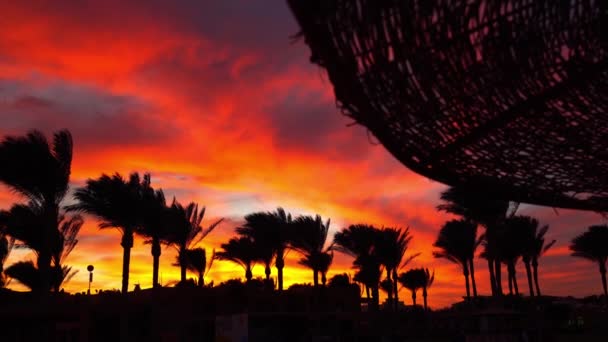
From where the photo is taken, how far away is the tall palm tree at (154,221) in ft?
104

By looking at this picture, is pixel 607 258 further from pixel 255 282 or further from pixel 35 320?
pixel 35 320

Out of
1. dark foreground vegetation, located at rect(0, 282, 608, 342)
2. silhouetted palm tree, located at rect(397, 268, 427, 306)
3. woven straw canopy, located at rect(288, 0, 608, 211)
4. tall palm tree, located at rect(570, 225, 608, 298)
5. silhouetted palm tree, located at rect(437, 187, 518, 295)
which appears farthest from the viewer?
silhouetted palm tree, located at rect(397, 268, 427, 306)

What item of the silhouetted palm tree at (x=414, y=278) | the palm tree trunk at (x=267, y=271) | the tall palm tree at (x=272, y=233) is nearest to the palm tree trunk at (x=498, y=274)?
the tall palm tree at (x=272, y=233)

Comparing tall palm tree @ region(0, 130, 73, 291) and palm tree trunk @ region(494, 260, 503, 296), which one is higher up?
tall palm tree @ region(0, 130, 73, 291)

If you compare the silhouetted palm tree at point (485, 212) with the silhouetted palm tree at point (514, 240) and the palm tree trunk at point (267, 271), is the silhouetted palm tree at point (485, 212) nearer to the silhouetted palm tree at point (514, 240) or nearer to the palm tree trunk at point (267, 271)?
the silhouetted palm tree at point (514, 240)

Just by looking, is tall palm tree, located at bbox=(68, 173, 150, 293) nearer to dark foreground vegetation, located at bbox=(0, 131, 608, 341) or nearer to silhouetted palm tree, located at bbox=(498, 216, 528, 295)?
dark foreground vegetation, located at bbox=(0, 131, 608, 341)

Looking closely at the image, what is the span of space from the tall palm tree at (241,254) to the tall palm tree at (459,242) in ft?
44.3

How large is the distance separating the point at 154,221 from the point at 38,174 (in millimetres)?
8135

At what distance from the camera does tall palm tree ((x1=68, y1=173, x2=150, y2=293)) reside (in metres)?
30.5

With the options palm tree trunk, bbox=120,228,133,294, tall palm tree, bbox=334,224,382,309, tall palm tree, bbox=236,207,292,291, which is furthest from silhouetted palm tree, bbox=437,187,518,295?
palm tree trunk, bbox=120,228,133,294

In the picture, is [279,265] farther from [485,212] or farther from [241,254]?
[485,212]

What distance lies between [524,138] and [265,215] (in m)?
39.8

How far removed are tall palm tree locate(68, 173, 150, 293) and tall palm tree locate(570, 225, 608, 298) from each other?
36.4 metres

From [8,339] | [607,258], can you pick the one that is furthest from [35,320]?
[607,258]
